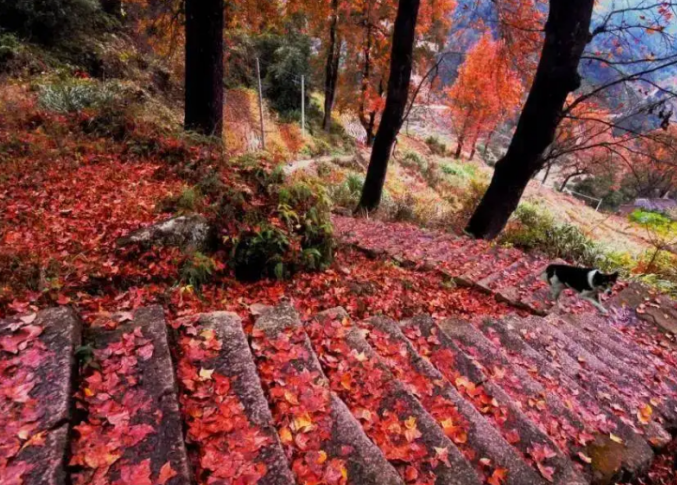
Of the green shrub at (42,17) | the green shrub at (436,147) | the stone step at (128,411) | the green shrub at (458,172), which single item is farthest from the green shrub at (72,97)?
the green shrub at (436,147)

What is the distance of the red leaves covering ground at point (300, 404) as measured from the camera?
5.16 ft

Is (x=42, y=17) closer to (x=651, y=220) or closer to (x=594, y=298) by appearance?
(x=594, y=298)

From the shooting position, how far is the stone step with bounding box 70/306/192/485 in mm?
1358

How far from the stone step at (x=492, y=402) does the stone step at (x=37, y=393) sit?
207cm

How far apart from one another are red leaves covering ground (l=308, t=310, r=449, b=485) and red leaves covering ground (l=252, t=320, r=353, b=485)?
0.17 metres

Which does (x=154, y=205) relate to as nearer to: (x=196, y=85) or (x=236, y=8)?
(x=196, y=85)

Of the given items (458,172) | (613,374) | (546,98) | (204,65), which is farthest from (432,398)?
(458,172)

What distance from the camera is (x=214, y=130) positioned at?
19.8 ft

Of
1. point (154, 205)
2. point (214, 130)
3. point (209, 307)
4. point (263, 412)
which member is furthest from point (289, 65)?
point (263, 412)

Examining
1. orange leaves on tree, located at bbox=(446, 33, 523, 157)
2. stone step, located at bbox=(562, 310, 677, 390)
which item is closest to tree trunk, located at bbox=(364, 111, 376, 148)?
orange leaves on tree, located at bbox=(446, 33, 523, 157)

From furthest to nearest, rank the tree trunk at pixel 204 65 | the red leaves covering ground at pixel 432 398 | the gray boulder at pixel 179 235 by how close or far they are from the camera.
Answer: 1. the tree trunk at pixel 204 65
2. the gray boulder at pixel 179 235
3. the red leaves covering ground at pixel 432 398

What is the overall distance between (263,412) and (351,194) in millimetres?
9145

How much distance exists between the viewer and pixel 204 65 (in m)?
5.50

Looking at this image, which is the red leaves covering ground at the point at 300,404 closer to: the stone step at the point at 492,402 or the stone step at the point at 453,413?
the stone step at the point at 453,413
